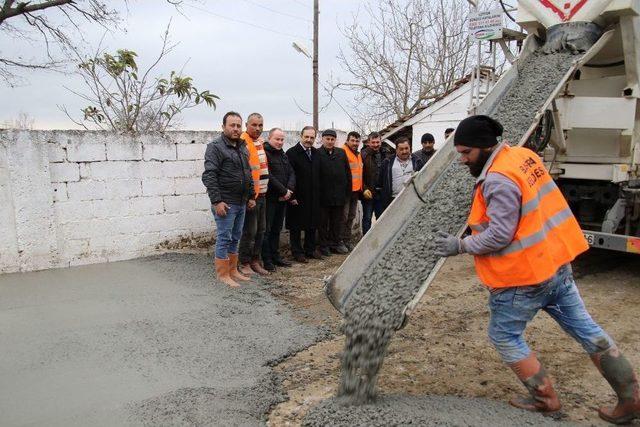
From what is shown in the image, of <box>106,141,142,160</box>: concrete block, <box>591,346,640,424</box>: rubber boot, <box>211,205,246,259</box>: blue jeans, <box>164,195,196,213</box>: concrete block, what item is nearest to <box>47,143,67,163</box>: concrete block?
<box>106,141,142,160</box>: concrete block

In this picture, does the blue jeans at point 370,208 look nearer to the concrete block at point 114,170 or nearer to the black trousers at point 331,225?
the black trousers at point 331,225

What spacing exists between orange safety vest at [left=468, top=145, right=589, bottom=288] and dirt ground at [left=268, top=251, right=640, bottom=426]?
910 mm

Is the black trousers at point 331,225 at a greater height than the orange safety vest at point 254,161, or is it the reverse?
the orange safety vest at point 254,161

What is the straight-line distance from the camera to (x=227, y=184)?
5012 mm

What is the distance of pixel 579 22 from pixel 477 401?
4.09 m

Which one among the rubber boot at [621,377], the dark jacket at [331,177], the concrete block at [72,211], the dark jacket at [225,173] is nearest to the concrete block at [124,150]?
the concrete block at [72,211]

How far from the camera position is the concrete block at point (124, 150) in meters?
5.53

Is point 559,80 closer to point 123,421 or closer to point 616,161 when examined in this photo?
point 616,161

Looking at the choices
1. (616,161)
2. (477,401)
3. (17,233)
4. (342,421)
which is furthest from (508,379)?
(17,233)

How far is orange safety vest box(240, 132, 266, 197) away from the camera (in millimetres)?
5446

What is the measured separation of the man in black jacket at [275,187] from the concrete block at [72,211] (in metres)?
1.97

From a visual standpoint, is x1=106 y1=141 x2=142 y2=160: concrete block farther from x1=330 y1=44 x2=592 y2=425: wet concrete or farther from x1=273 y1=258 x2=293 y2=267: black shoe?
x1=330 y1=44 x2=592 y2=425: wet concrete

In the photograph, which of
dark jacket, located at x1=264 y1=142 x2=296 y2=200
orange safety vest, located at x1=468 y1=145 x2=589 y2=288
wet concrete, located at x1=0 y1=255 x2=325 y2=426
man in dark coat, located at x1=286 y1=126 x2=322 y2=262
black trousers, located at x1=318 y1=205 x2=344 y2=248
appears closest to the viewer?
orange safety vest, located at x1=468 y1=145 x2=589 y2=288

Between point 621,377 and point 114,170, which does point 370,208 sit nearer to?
point 114,170
